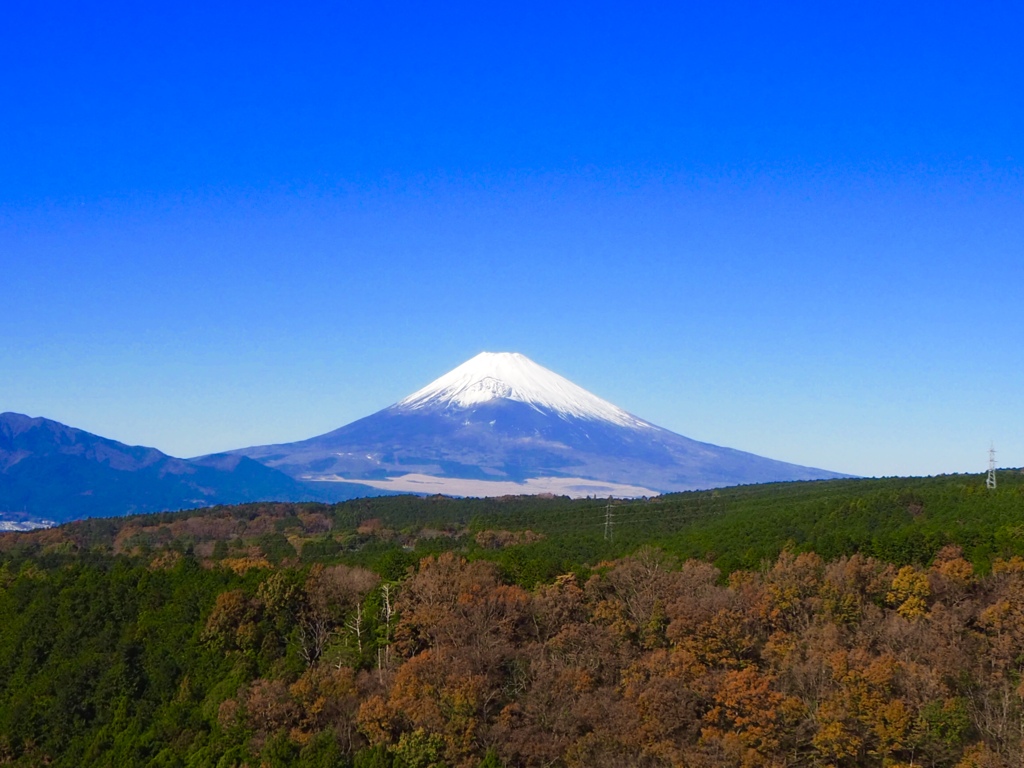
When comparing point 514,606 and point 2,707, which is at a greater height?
point 514,606

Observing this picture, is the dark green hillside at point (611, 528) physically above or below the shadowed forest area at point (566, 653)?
above

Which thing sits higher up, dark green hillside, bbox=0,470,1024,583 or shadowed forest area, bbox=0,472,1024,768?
dark green hillside, bbox=0,470,1024,583

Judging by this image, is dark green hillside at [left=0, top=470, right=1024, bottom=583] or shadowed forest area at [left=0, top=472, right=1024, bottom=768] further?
dark green hillside at [left=0, top=470, right=1024, bottom=583]

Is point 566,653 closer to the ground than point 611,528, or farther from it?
closer to the ground

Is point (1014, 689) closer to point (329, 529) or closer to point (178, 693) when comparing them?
point (178, 693)

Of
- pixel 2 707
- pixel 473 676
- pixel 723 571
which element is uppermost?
pixel 723 571

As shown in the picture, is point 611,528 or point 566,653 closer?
point 566,653

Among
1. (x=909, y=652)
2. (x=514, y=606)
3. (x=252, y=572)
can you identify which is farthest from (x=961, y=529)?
(x=252, y=572)

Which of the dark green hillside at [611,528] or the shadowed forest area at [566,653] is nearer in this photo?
the shadowed forest area at [566,653]
